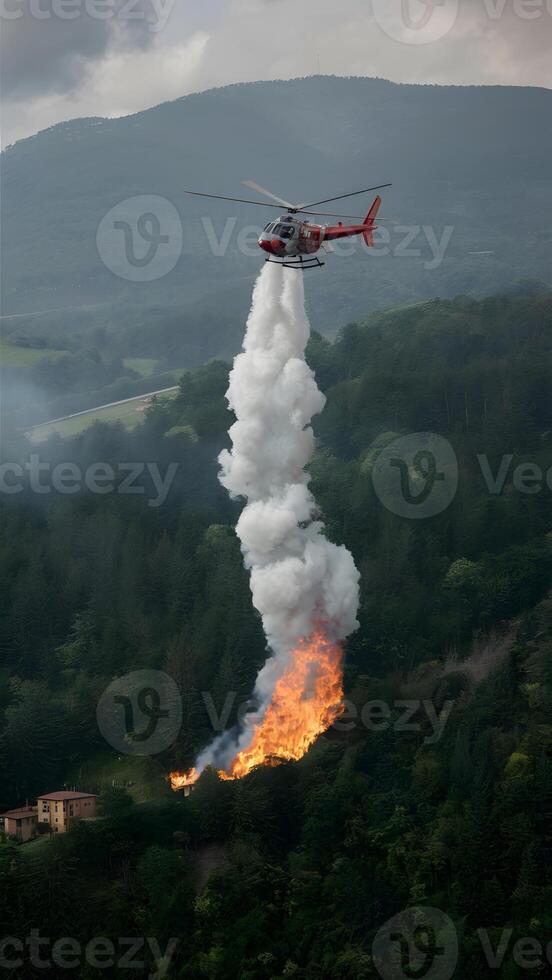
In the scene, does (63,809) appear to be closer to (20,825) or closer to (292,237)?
(20,825)

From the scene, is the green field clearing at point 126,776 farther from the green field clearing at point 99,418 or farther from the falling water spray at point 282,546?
the green field clearing at point 99,418

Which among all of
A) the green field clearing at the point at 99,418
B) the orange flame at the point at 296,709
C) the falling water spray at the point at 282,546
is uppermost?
the green field clearing at the point at 99,418

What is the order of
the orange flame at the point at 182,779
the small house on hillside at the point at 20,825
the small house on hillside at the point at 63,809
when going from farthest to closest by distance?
the orange flame at the point at 182,779, the small house on hillside at the point at 63,809, the small house on hillside at the point at 20,825

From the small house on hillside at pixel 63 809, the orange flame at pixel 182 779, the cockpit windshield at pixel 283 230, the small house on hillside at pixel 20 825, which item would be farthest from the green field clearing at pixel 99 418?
the cockpit windshield at pixel 283 230

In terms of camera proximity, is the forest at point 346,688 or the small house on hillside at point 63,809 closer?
the forest at point 346,688

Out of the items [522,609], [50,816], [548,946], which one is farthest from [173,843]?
[522,609]

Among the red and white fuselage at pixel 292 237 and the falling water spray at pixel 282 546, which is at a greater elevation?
the red and white fuselage at pixel 292 237
